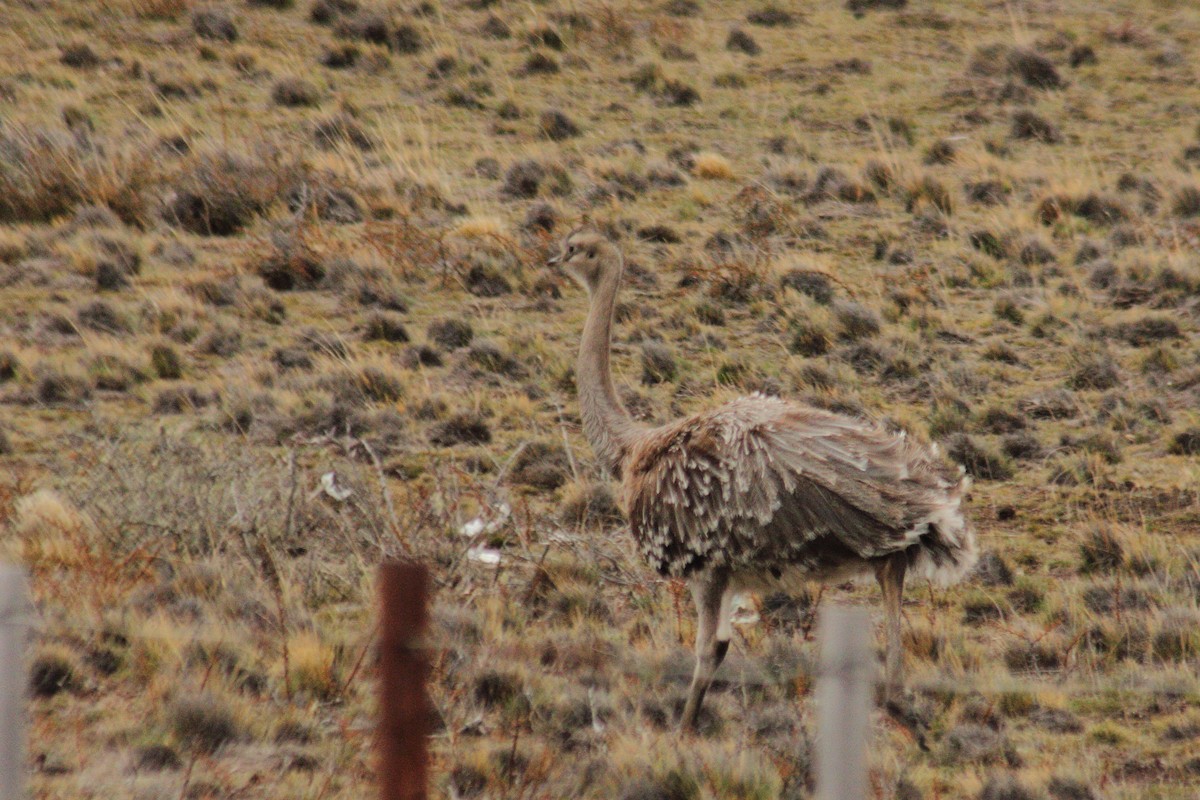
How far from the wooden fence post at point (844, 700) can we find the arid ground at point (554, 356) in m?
0.56

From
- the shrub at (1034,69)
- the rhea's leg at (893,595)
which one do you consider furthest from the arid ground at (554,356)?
the rhea's leg at (893,595)

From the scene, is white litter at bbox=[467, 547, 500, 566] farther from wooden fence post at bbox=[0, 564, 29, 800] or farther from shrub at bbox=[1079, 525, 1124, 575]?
wooden fence post at bbox=[0, 564, 29, 800]

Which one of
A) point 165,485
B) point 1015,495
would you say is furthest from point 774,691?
point 1015,495

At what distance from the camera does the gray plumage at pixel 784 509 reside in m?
5.39

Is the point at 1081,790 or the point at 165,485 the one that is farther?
the point at 165,485

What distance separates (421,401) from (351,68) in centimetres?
914

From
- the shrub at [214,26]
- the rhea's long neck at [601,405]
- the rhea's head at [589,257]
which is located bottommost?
the shrub at [214,26]

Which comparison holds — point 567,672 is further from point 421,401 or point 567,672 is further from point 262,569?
point 421,401

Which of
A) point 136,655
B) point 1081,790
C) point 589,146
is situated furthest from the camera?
point 589,146

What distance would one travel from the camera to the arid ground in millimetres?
5590

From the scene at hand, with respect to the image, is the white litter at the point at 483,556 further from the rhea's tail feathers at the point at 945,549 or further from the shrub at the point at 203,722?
the rhea's tail feathers at the point at 945,549

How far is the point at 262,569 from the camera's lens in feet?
22.5

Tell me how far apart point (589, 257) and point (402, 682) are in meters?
4.49

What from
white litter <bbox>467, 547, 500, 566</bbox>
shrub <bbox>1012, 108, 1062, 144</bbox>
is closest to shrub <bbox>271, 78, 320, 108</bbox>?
shrub <bbox>1012, 108, 1062, 144</bbox>
